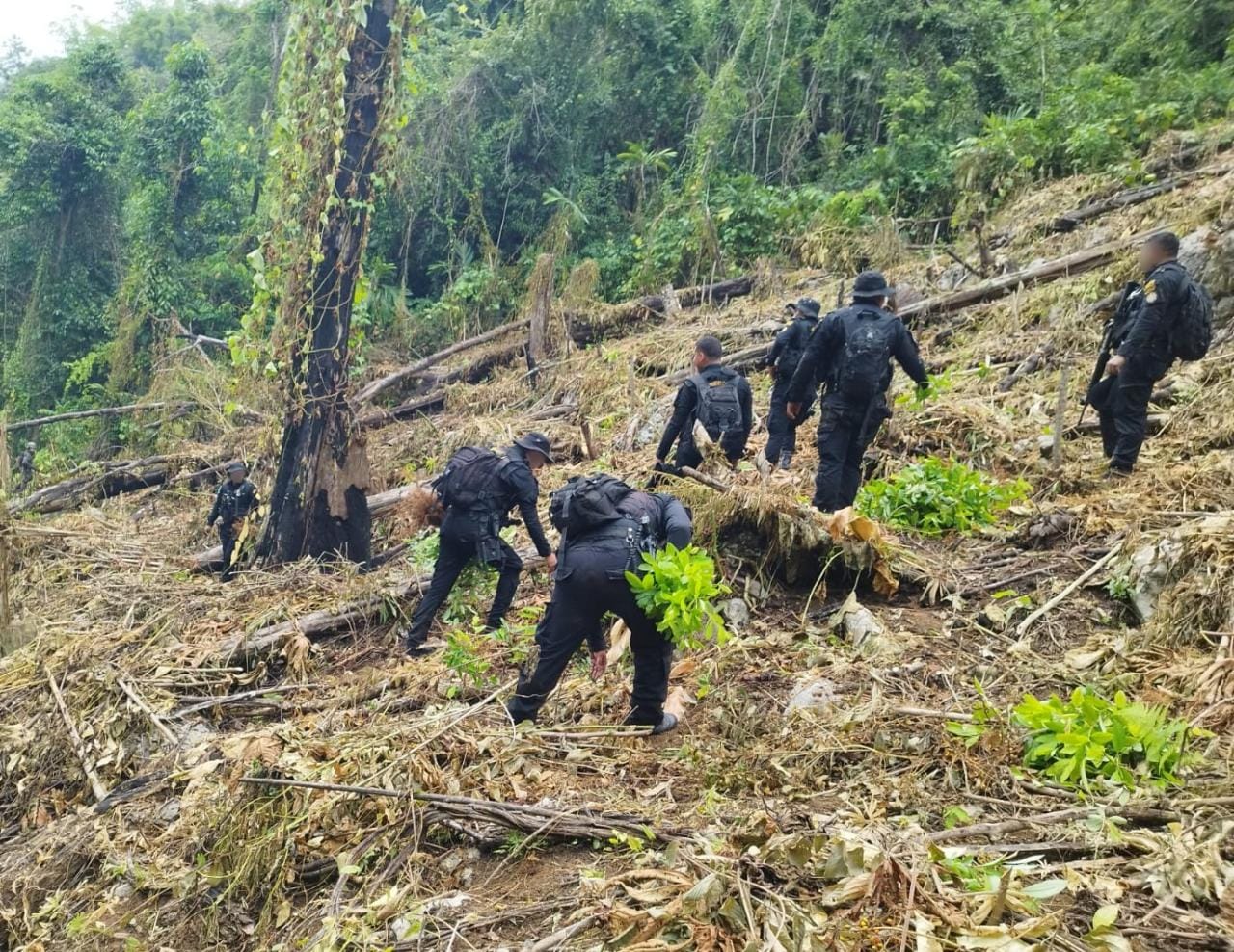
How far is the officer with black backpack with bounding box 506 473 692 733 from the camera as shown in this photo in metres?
4.15

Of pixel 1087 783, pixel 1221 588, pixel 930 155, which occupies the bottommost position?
pixel 1087 783

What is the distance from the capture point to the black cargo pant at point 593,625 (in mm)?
4137

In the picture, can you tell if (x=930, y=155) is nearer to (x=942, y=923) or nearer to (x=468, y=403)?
(x=468, y=403)

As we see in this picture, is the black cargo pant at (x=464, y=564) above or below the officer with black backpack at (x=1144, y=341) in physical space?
below

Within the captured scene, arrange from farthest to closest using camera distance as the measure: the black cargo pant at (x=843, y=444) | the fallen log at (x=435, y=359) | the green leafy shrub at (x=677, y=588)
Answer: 1. the fallen log at (x=435, y=359)
2. the black cargo pant at (x=843, y=444)
3. the green leafy shrub at (x=677, y=588)

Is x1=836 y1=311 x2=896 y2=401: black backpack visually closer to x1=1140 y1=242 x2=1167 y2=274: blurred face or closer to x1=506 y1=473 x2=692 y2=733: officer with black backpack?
x1=1140 y1=242 x2=1167 y2=274: blurred face

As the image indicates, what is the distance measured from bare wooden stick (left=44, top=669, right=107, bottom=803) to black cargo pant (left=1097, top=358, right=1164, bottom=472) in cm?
659

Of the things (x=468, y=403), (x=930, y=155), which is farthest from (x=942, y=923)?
(x=930, y=155)

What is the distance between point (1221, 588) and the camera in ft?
13.5

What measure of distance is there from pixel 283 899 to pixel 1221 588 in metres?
4.20

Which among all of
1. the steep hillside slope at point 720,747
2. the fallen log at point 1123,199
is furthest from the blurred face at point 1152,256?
the fallen log at point 1123,199

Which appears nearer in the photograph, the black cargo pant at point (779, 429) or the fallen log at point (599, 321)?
the black cargo pant at point (779, 429)

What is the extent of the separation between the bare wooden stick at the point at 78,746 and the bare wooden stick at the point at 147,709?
328 mm

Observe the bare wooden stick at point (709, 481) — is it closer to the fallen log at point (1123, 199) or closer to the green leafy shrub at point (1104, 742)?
the green leafy shrub at point (1104, 742)
